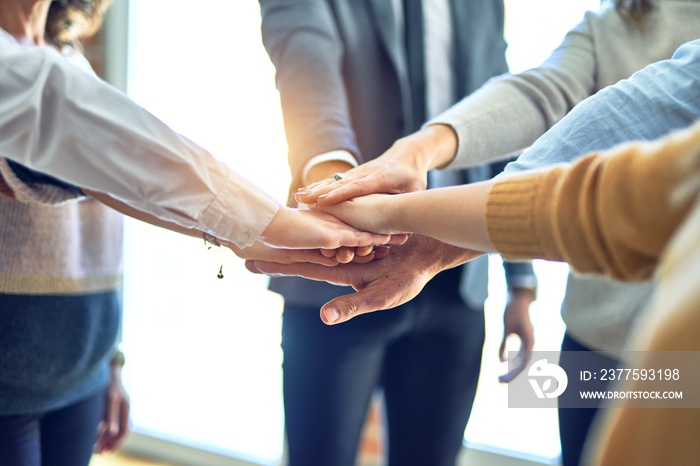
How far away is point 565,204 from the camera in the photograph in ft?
1.90

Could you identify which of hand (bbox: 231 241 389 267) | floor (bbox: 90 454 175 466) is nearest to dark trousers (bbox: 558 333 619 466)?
hand (bbox: 231 241 389 267)

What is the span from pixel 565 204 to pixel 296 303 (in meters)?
0.70

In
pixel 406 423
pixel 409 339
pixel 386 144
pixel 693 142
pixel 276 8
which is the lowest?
pixel 406 423

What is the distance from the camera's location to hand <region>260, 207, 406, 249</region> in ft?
3.12

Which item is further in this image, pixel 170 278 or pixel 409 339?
pixel 170 278

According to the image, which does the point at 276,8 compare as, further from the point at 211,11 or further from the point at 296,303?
the point at 211,11

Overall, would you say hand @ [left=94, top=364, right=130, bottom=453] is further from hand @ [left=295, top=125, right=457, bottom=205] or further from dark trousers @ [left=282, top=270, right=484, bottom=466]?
hand @ [left=295, top=125, right=457, bottom=205]

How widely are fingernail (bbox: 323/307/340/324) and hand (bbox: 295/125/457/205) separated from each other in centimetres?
19

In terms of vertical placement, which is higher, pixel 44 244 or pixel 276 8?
pixel 276 8

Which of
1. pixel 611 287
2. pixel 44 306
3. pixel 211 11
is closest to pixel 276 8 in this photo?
pixel 44 306

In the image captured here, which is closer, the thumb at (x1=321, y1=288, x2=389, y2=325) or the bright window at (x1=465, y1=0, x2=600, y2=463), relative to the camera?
the thumb at (x1=321, y1=288, x2=389, y2=325)

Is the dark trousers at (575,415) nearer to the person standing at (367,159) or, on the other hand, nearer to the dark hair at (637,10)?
the person standing at (367,159)

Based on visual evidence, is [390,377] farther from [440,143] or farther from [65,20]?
[65,20]

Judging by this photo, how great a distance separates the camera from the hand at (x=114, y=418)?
3.95 feet
